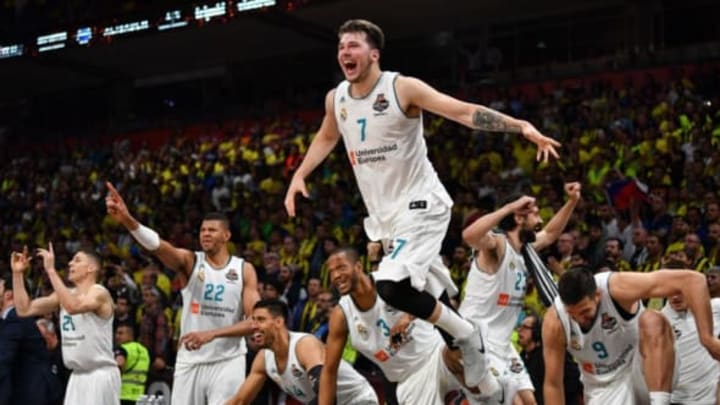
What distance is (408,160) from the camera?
7070 millimetres

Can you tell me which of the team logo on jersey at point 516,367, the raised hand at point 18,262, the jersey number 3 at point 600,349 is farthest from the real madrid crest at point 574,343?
the raised hand at point 18,262

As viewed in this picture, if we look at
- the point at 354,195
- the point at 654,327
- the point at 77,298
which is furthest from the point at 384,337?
the point at 354,195

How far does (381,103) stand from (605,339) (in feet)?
7.06

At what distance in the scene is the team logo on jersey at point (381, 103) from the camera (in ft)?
22.9

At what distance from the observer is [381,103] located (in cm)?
701

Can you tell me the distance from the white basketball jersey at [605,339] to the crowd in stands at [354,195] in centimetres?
302

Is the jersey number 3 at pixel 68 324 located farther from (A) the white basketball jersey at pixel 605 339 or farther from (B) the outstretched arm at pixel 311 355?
(A) the white basketball jersey at pixel 605 339

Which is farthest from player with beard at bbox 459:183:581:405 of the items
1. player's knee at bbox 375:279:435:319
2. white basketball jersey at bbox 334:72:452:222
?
player's knee at bbox 375:279:435:319

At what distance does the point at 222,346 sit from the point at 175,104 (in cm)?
1853

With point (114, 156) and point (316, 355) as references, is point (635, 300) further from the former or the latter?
point (114, 156)

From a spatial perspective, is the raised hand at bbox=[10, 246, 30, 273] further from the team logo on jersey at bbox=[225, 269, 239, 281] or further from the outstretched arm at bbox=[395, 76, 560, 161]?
the outstretched arm at bbox=[395, 76, 560, 161]

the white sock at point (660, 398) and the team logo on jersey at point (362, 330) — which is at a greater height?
the team logo on jersey at point (362, 330)

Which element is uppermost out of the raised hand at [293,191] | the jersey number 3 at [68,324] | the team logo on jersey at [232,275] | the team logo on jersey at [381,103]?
the team logo on jersey at [381,103]

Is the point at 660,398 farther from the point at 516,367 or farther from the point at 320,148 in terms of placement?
the point at 320,148
